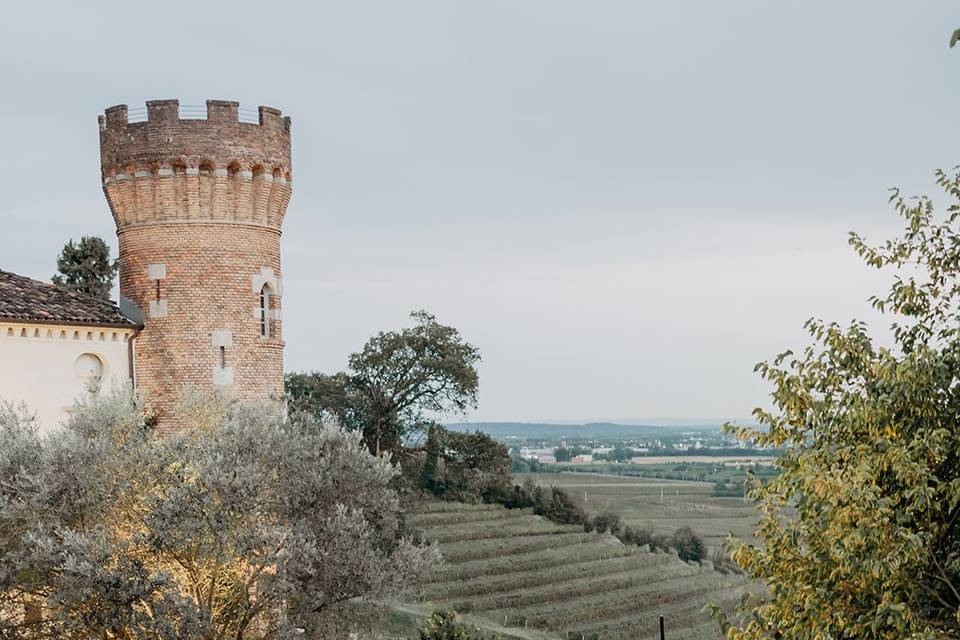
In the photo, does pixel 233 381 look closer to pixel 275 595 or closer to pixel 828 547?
pixel 275 595

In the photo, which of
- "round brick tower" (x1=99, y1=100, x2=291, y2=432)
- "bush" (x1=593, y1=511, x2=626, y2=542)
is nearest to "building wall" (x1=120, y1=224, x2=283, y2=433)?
"round brick tower" (x1=99, y1=100, x2=291, y2=432)

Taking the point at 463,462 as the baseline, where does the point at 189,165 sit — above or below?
above

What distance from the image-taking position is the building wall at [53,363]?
81.4 feet

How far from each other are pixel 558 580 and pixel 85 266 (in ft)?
99.9

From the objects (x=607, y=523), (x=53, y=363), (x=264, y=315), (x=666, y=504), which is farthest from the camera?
(x=666, y=504)

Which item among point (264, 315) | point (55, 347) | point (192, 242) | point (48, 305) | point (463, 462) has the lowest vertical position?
point (463, 462)

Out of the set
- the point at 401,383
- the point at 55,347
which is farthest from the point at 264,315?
the point at 401,383

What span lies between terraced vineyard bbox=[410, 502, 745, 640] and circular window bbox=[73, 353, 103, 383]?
26.8 meters

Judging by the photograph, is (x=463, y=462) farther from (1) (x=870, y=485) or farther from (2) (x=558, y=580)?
(1) (x=870, y=485)

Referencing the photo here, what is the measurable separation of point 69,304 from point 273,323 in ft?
15.1

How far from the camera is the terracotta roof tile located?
2533 centimetres

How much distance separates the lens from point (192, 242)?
26.4m

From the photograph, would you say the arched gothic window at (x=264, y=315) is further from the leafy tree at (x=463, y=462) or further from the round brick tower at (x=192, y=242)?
the leafy tree at (x=463, y=462)

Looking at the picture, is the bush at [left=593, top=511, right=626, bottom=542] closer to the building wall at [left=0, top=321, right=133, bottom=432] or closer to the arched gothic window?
the arched gothic window
